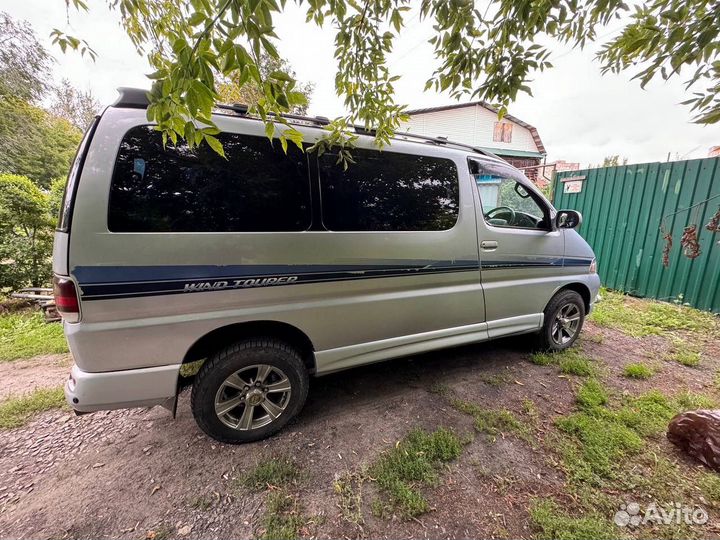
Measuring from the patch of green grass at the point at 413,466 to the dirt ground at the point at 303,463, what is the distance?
0.06m

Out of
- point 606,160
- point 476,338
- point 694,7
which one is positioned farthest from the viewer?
point 606,160

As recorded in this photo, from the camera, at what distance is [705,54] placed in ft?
4.91

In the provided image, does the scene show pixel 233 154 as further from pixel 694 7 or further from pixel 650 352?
pixel 650 352

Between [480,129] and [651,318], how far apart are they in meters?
11.5

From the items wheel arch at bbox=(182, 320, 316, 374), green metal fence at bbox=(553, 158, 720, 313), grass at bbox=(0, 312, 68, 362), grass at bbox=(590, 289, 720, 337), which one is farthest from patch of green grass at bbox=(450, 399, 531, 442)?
grass at bbox=(0, 312, 68, 362)

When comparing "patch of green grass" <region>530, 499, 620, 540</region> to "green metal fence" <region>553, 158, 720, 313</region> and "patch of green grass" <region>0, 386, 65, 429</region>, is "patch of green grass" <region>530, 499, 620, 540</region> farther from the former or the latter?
"green metal fence" <region>553, 158, 720, 313</region>

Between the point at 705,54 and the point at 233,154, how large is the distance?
254 centimetres

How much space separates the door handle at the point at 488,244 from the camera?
2703 millimetres

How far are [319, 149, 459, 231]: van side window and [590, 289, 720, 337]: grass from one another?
3563mm

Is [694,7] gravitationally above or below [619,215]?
above

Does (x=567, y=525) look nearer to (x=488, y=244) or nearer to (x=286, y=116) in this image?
(x=488, y=244)

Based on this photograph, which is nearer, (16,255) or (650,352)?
(650,352)

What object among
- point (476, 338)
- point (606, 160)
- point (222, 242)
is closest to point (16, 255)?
point (222, 242)

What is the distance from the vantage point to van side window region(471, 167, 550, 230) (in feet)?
9.48
